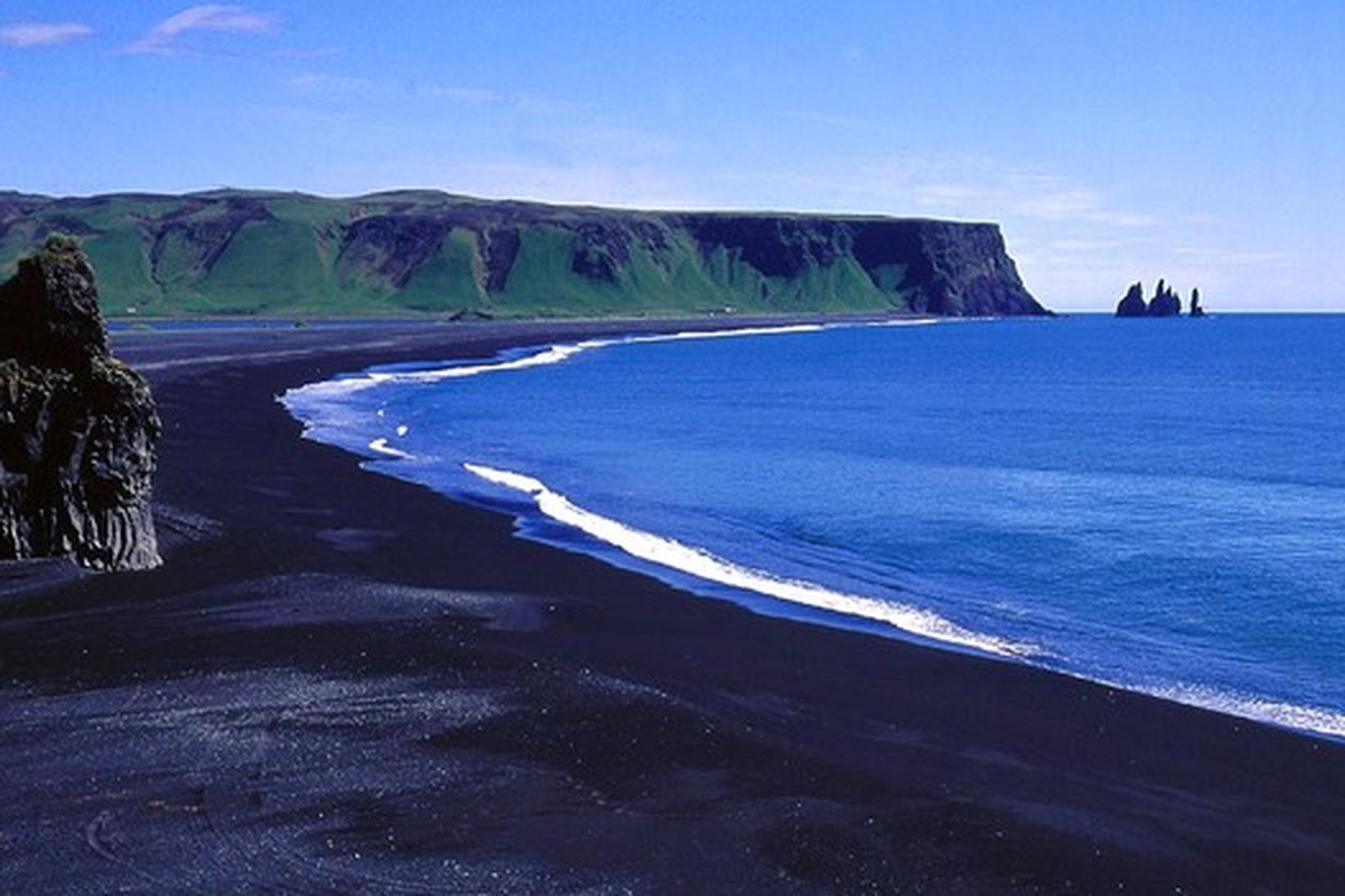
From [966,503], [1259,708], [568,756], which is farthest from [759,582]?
[966,503]

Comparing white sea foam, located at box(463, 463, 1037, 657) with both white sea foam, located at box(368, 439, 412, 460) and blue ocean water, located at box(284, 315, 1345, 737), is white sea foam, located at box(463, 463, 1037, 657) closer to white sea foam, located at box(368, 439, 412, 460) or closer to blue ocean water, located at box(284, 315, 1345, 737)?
blue ocean water, located at box(284, 315, 1345, 737)

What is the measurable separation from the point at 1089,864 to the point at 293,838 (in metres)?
8.80

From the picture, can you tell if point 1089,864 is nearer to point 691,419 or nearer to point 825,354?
point 691,419

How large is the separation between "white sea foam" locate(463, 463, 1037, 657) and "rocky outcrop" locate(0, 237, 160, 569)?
12341 millimetres

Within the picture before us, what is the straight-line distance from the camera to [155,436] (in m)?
32.4

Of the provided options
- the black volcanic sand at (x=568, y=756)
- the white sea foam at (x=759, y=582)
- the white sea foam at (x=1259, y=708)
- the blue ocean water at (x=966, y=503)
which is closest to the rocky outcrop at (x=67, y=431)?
the black volcanic sand at (x=568, y=756)

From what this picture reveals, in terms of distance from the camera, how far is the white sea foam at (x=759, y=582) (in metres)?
29.2

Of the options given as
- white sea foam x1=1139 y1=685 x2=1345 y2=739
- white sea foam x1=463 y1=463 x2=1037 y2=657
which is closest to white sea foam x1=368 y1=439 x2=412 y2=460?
white sea foam x1=463 y1=463 x2=1037 y2=657

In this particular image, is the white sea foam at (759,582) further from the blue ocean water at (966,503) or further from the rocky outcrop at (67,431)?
the rocky outcrop at (67,431)

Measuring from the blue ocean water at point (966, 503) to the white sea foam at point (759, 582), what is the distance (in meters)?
0.11

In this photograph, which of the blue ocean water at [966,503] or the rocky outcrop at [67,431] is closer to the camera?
the blue ocean water at [966,503]

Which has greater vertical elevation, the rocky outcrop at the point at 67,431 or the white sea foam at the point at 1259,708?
the rocky outcrop at the point at 67,431

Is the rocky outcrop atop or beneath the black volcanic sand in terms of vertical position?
atop

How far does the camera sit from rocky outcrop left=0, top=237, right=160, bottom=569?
3089cm
